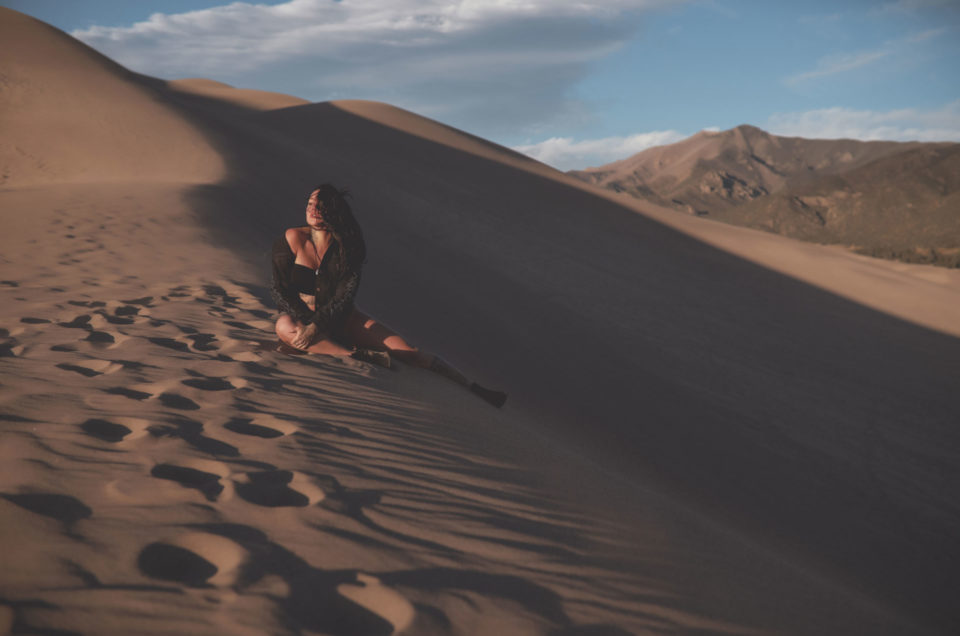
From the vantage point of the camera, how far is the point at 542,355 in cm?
735

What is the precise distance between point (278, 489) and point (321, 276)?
6.63ft

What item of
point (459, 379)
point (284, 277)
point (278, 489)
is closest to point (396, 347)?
point (459, 379)

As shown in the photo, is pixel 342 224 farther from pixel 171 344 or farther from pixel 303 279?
pixel 171 344

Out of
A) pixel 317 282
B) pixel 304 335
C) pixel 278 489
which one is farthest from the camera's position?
pixel 304 335

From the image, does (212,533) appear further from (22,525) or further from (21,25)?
(21,25)

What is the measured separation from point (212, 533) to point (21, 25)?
80.0 feet

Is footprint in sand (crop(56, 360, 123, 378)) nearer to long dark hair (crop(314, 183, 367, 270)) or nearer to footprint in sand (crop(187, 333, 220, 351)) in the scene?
footprint in sand (crop(187, 333, 220, 351))

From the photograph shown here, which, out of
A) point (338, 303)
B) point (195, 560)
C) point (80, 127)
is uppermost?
point (80, 127)

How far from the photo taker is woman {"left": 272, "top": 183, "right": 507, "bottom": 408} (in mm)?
3951

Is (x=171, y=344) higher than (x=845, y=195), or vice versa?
(x=845, y=195)

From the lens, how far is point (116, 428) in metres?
2.53

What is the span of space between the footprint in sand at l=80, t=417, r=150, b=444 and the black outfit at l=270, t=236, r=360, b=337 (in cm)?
154

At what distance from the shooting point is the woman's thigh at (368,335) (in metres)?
4.41

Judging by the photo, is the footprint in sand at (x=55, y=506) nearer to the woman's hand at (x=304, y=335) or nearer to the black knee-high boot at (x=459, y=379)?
the woman's hand at (x=304, y=335)
